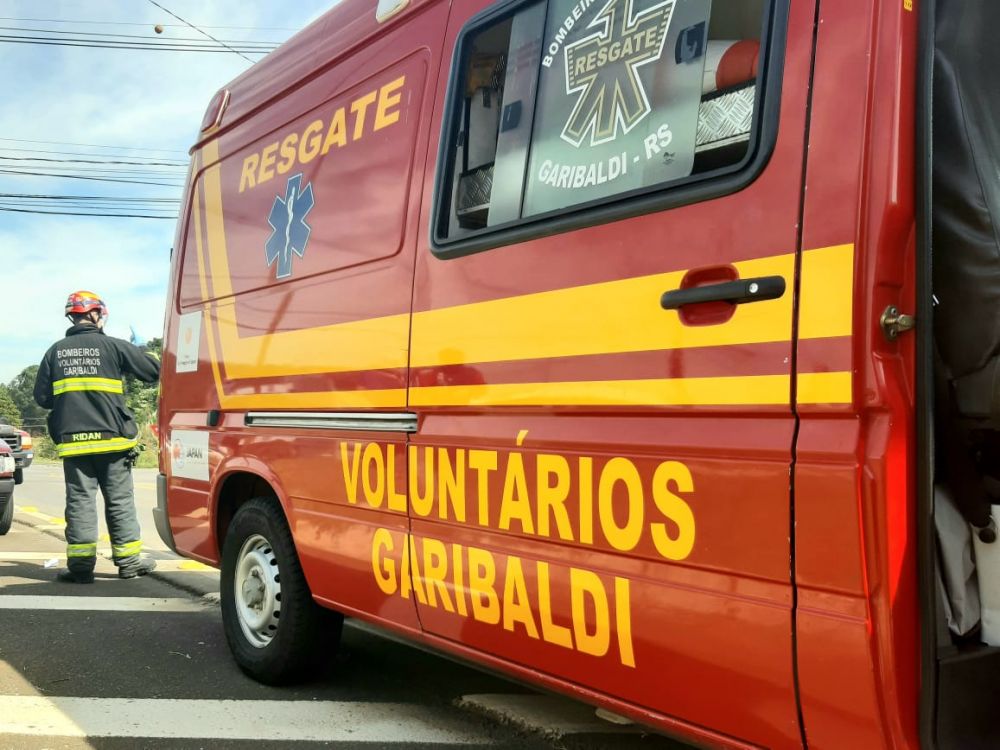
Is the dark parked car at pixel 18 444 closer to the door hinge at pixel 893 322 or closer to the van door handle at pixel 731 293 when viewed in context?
the van door handle at pixel 731 293

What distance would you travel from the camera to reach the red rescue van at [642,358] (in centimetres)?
161

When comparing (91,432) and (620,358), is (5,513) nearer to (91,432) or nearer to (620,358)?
(91,432)

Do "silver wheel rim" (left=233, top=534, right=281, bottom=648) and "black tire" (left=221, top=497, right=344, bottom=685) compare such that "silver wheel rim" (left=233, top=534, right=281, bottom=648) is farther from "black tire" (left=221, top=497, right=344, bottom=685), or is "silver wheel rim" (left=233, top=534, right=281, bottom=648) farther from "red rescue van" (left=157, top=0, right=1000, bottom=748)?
"red rescue van" (left=157, top=0, right=1000, bottom=748)

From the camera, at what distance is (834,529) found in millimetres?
1626

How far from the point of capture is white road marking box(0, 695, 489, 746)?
311 cm

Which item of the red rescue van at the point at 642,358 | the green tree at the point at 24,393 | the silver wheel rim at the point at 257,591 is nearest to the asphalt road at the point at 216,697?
the silver wheel rim at the point at 257,591

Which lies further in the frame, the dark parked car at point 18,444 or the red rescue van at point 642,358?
the dark parked car at point 18,444

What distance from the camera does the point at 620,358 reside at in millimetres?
2010

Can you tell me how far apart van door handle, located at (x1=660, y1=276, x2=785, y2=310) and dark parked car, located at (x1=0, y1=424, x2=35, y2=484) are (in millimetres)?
10448

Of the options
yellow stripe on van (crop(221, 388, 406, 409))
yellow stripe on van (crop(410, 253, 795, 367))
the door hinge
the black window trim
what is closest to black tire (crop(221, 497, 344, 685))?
Answer: yellow stripe on van (crop(221, 388, 406, 409))

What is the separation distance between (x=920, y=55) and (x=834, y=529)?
0.87 m

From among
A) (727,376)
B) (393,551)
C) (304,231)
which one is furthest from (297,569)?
(727,376)

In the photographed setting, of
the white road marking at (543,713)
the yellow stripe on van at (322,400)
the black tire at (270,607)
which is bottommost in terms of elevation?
the white road marking at (543,713)

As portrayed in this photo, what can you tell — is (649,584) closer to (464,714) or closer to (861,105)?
(861,105)
